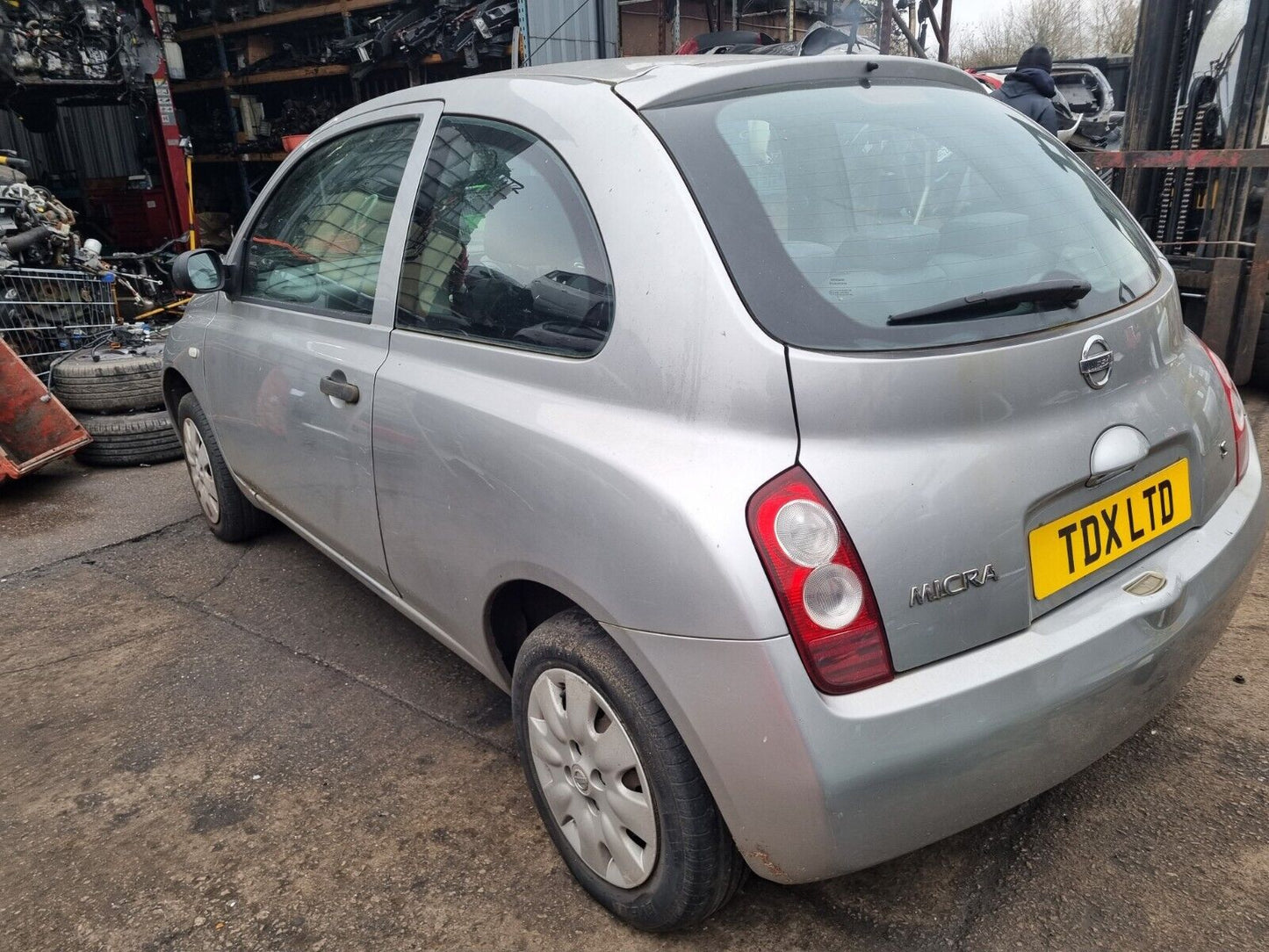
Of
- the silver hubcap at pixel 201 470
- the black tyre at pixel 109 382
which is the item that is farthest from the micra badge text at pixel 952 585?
the black tyre at pixel 109 382

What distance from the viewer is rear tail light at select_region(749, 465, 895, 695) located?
1466 millimetres

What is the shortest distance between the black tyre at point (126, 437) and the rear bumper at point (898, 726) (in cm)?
445

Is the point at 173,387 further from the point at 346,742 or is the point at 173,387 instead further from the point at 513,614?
the point at 513,614

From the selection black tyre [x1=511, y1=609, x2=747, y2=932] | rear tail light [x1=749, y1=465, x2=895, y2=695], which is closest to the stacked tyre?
black tyre [x1=511, y1=609, x2=747, y2=932]

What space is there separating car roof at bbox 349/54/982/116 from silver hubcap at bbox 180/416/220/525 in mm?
2172

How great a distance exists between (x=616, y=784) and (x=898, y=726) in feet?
1.94

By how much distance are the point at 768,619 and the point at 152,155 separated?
11.9 metres

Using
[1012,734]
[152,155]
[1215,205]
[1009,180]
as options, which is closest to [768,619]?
[1012,734]

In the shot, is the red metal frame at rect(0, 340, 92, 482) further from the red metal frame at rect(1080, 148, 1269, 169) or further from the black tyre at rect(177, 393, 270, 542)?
the red metal frame at rect(1080, 148, 1269, 169)

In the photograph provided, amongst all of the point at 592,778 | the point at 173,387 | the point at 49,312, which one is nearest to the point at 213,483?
the point at 173,387

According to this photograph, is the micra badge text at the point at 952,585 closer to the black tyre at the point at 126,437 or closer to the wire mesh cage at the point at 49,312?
the black tyre at the point at 126,437

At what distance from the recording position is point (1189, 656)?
6.09 feet

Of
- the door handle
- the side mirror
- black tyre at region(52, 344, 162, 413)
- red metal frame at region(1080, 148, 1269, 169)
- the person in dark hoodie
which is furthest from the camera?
the person in dark hoodie

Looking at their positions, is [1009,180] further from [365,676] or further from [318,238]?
[365,676]
